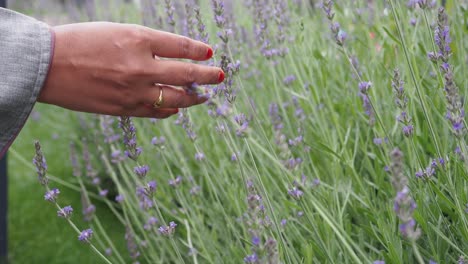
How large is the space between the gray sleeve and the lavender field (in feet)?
0.69

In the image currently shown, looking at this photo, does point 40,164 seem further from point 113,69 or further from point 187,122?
point 187,122

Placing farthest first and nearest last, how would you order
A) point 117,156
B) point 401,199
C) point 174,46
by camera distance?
point 117,156, point 174,46, point 401,199

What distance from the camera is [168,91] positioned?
1.33m

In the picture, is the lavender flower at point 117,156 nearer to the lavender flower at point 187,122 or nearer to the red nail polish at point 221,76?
the lavender flower at point 187,122

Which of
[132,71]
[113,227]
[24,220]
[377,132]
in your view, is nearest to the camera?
[132,71]

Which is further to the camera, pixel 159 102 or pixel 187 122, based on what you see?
pixel 187 122

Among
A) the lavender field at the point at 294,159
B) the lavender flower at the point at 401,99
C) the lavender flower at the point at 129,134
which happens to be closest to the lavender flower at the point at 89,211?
the lavender field at the point at 294,159

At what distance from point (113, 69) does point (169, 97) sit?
0.16 meters

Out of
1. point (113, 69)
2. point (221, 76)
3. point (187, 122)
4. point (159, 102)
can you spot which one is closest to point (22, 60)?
point (113, 69)

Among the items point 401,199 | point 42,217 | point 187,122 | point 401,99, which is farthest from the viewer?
point 42,217

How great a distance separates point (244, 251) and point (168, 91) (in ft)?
1.97

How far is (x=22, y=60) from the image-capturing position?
1.20 meters

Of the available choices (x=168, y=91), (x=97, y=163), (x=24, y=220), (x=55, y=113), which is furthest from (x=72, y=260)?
(x=55, y=113)

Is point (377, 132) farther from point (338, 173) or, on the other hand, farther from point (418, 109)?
point (418, 109)
